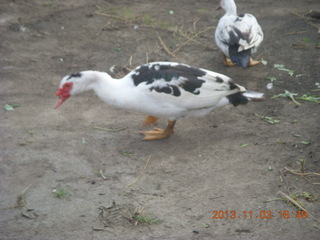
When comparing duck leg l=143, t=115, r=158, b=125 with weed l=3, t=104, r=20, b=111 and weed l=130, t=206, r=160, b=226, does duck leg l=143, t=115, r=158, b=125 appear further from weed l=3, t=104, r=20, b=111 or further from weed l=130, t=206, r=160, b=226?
weed l=130, t=206, r=160, b=226

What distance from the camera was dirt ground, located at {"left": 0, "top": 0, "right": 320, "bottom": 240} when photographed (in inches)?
145

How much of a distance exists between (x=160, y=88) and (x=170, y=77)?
153mm

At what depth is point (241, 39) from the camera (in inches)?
231

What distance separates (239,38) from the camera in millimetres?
5879

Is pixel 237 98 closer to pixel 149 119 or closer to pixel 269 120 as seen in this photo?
pixel 269 120

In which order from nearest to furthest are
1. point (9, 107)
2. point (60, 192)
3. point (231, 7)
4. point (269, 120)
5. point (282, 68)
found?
point (60, 192), point (269, 120), point (9, 107), point (282, 68), point (231, 7)

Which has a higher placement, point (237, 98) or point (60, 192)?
point (237, 98)

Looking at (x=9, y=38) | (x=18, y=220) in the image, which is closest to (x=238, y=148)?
(x=18, y=220)

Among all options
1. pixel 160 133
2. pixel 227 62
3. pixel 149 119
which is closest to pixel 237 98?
pixel 160 133

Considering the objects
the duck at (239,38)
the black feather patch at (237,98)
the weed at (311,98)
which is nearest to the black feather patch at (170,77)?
the black feather patch at (237,98)

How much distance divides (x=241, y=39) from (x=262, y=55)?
873mm

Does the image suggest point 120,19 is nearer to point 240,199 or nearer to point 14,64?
point 14,64
